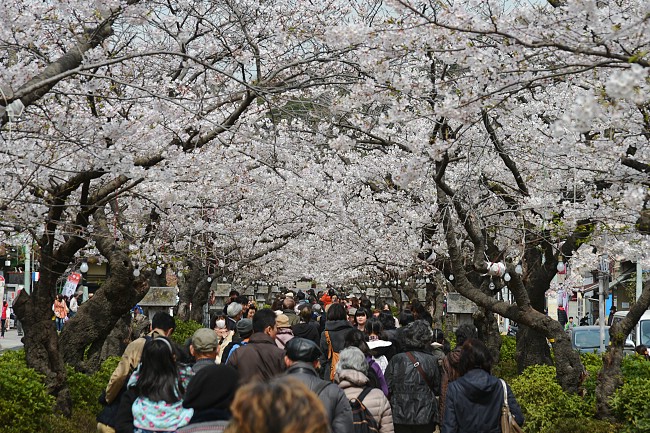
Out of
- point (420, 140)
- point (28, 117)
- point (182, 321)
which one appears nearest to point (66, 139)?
point (28, 117)

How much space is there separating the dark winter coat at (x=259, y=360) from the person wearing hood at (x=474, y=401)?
150 centimetres

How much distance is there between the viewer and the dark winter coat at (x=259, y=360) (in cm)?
716

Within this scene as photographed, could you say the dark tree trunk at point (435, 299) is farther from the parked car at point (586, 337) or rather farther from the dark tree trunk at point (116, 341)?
the dark tree trunk at point (116, 341)

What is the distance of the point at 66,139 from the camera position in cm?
755

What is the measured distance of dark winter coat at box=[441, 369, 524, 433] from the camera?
6.71 metres

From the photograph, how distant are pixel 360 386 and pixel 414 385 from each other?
1598 millimetres

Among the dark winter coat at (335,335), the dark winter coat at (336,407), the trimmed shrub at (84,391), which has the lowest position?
the trimmed shrub at (84,391)

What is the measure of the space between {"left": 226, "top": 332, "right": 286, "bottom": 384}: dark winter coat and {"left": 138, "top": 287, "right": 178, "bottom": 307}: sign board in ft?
33.1

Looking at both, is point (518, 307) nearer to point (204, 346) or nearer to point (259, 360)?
point (259, 360)

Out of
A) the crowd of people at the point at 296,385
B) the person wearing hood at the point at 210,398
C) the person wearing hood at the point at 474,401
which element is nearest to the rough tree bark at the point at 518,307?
the crowd of people at the point at 296,385

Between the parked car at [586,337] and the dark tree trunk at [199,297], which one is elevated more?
the dark tree trunk at [199,297]

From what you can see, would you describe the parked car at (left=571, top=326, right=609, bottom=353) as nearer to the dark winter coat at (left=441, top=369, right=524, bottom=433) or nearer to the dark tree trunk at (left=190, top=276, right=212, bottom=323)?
the dark tree trunk at (left=190, top=276, right=212, bottom=323)

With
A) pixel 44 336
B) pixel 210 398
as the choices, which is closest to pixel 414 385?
pixel 210 398

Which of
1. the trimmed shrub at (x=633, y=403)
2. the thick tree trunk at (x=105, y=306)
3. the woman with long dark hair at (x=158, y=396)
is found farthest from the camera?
the thick tree trunk at (x=105, y=306)
